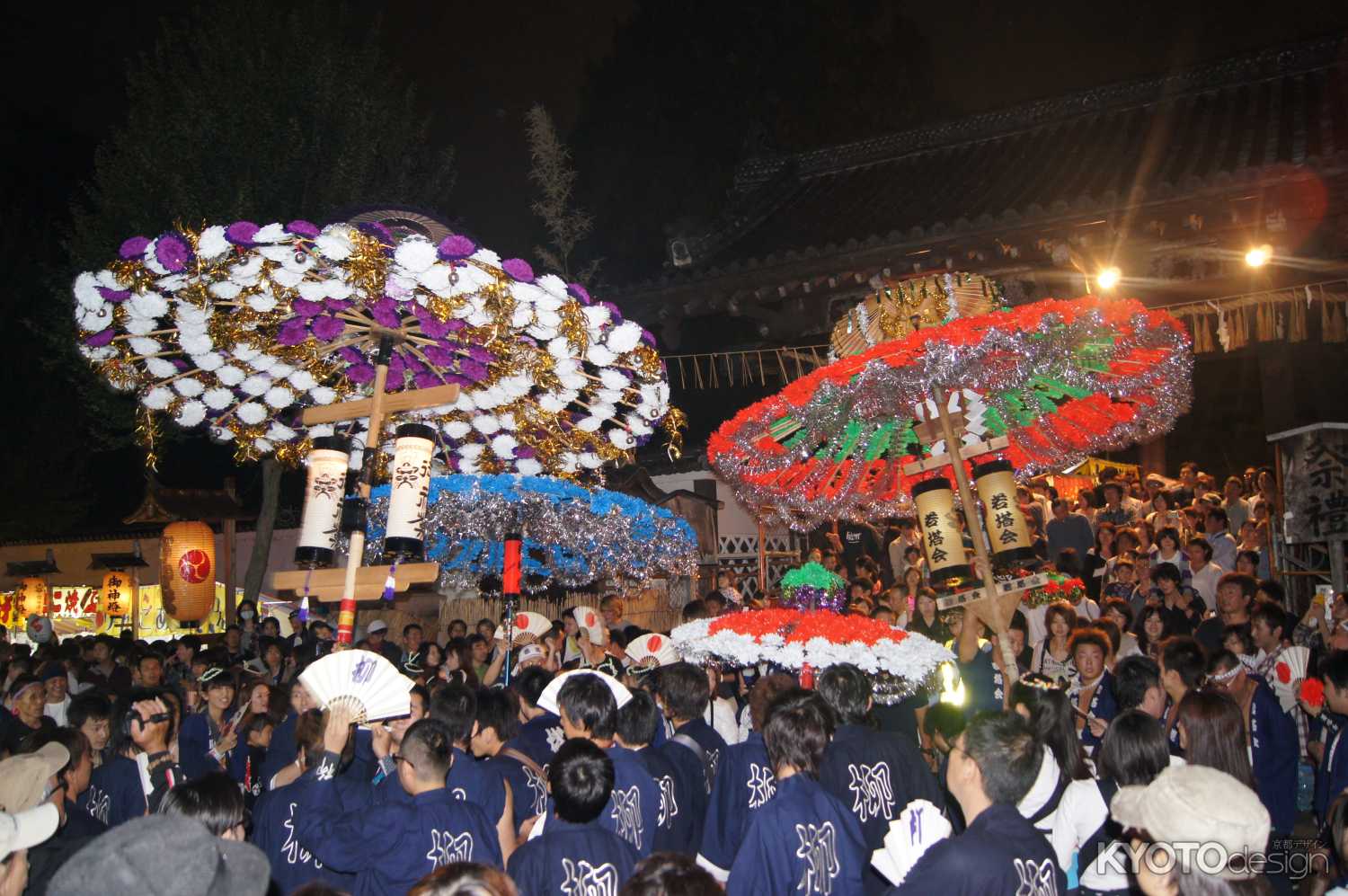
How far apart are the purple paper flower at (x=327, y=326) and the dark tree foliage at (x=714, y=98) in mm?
21224

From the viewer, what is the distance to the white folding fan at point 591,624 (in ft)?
33.8

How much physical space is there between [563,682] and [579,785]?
1505 millimetres

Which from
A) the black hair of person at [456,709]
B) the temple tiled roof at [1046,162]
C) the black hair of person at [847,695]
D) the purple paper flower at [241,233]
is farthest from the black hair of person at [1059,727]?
the temple tiled roof at [1046,162]

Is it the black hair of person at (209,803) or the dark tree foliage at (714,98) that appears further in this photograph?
the dark tree foliage at (714,98)

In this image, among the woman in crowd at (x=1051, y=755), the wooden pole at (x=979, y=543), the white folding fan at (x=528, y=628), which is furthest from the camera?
the white folding fan at (x=528, y=628)

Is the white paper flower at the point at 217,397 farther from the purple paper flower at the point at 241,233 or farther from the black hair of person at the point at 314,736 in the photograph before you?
the black hair of person at the point at 314,736

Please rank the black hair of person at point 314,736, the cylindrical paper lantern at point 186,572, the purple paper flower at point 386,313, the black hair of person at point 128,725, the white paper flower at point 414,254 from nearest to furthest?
the black hair of person at point 314,736 → the white paper flower at point 414,254 → the black hair of person at point 128,725 → the purple paper flower at point 386,313 → the cylindrical paper lantern at point 186,572

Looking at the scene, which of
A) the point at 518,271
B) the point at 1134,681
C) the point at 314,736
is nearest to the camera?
the point at 314,736

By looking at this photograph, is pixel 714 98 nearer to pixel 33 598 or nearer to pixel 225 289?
pixel 33 598

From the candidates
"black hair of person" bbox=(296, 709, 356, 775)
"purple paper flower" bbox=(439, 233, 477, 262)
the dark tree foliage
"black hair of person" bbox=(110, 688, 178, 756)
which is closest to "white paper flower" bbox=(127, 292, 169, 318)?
"purple paper flower" bbox=(439, 233, 477, 262)

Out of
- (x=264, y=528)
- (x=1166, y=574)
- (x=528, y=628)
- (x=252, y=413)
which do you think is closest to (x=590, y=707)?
(x=252, y=413)

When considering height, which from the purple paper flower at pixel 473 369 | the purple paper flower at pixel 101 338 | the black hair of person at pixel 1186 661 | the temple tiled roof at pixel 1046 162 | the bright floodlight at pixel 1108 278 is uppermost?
the temple tiled roof at pixel 1046 162

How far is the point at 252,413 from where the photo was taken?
6680mm

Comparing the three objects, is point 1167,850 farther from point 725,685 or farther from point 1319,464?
point 1319,464
